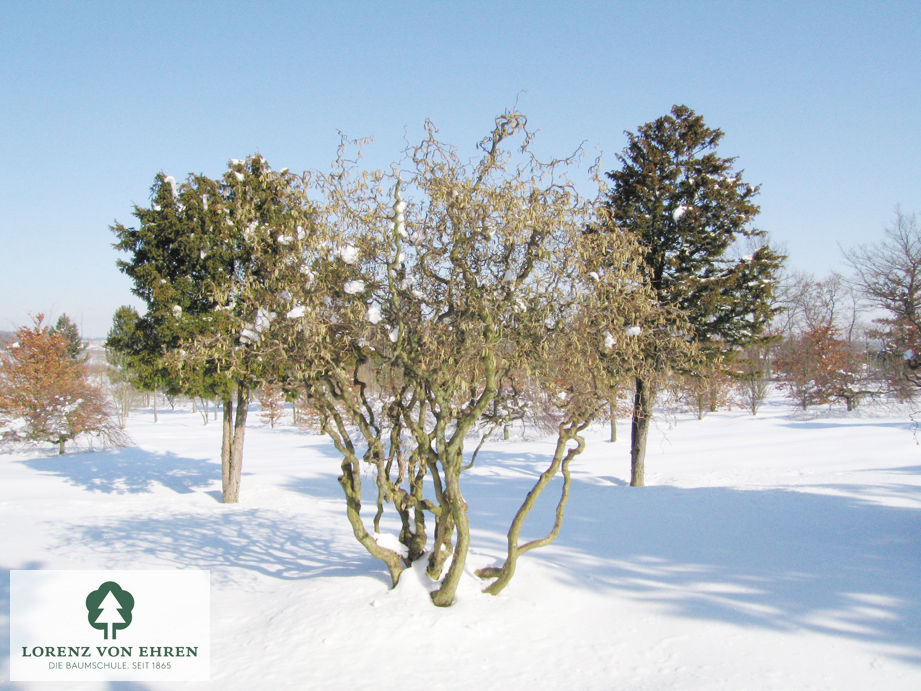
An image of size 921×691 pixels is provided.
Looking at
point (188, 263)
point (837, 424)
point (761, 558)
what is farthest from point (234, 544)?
point (837, 424)

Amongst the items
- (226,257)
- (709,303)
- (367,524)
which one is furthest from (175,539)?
(709,303)

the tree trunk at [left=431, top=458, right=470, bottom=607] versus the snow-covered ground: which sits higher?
the tree trunk at [left=431, top=458, right=470, bottom=607]

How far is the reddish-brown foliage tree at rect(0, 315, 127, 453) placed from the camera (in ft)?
81.7

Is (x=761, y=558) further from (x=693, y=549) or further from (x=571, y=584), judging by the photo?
(x=571, y=584)

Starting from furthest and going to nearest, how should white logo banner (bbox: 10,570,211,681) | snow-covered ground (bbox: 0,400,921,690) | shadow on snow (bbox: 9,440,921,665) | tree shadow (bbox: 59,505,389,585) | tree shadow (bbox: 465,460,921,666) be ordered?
tree shadow (bbox: 59,505,389,585)
shadow on snow (bbox: 9,440,921,665)
tree shadow (bbox: 465,460,921,666)
white logo banner (bbox: 10,570,211,681)
snow-covered ground (bbox: 0,400,921,690)

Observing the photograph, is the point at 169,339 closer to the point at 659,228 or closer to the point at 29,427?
the point at 659,228

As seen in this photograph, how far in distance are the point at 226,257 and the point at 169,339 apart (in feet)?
7.55

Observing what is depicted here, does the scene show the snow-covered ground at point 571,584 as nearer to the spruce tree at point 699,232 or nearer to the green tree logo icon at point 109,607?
the green tree logo icon at point 109,607

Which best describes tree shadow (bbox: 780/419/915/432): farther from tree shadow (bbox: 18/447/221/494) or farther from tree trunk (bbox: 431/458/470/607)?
tree shadow (bbox: 18/447/221/494)

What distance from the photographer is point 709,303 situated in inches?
577

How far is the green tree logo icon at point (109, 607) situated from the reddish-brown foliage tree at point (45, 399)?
21295 mm

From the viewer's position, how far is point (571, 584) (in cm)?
724

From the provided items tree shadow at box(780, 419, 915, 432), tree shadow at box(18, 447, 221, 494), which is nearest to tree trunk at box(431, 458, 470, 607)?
tree shadow at box(18, 447, 221, 494)

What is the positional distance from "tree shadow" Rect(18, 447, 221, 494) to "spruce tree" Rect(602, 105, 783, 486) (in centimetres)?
1384
